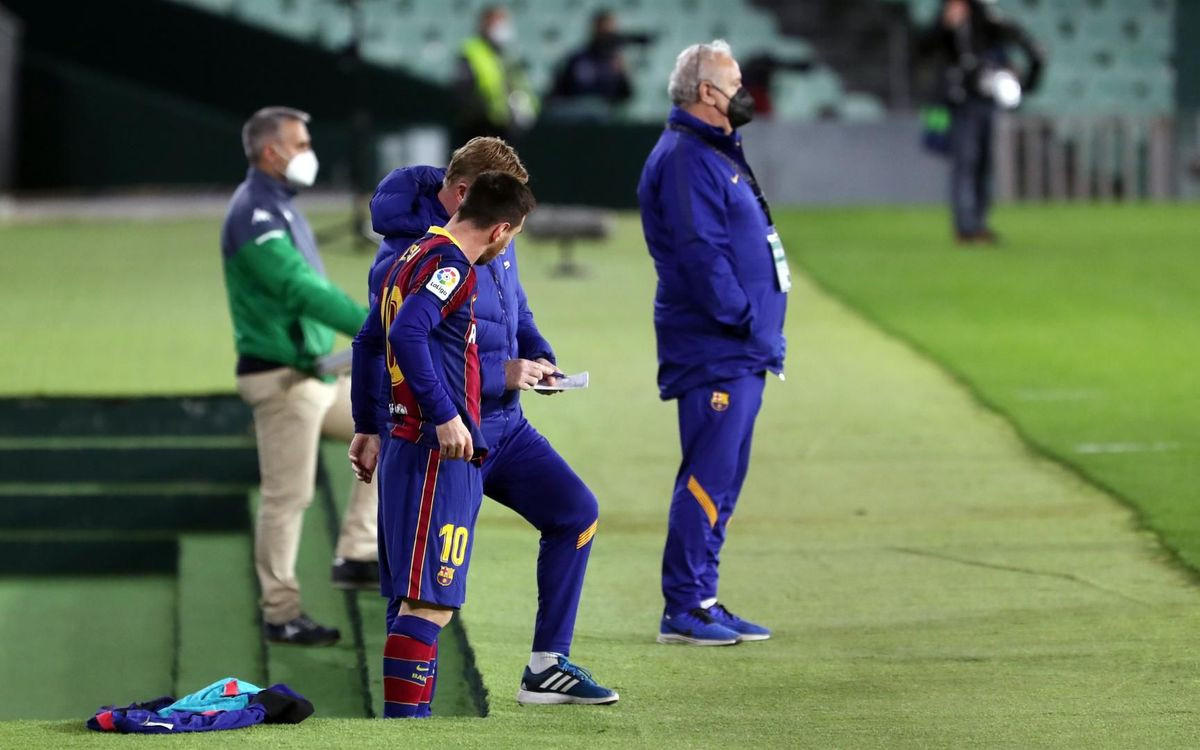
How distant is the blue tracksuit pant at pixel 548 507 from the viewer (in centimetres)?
577

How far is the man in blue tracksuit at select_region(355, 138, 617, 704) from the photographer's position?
220 inches

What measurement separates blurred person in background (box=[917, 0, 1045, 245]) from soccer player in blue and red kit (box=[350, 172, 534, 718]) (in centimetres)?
1262

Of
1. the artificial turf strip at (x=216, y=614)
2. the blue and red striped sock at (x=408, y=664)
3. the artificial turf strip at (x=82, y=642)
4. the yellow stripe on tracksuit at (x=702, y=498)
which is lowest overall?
the artificial turf strip at (x=82, y=642)

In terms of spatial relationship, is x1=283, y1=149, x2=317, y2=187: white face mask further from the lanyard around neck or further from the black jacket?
the black jacket

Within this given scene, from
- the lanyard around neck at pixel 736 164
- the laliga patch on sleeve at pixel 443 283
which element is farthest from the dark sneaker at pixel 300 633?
the laliga patch on sleeve at pixel 443 283

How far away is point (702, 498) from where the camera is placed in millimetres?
6824

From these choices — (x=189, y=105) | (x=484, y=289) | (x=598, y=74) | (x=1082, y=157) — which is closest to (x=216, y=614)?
(x=484, y=289)

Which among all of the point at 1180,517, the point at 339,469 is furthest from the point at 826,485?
the point at 339,469

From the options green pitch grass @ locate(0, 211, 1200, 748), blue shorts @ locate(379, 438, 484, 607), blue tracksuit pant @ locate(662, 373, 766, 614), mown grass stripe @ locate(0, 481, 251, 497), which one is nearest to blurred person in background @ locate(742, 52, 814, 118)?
green pitch grass @ locate(0, 211, 1200, 748)

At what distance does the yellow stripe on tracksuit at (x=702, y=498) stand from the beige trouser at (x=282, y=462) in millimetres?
1819

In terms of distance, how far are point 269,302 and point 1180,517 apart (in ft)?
12.9

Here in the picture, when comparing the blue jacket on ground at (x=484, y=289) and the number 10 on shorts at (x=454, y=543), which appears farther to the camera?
the blue jacket on ground at (x=484, y=289)

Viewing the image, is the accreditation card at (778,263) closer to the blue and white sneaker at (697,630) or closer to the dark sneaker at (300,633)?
the blue and white sneaker at (697,630)

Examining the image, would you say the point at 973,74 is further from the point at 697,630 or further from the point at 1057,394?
the point at 697,630
